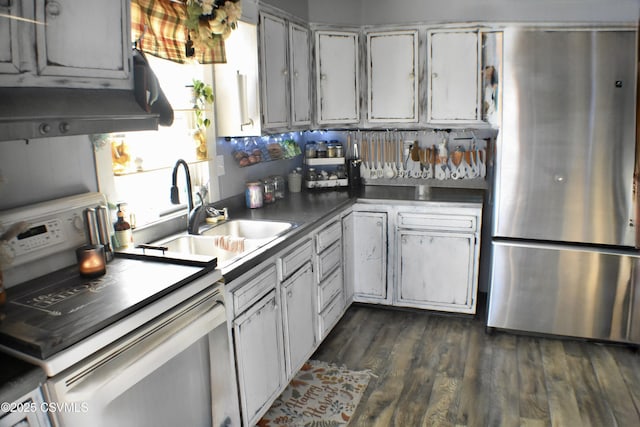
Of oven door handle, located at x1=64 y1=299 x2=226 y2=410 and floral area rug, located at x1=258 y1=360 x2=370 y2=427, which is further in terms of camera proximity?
floral area rug, located at x1=258 y1=360 x2=370 y2=427

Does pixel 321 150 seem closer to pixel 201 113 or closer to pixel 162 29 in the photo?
pixel 201 113

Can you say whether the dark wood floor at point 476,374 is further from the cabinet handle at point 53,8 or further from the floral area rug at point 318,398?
the cabinet handle at point 53,8

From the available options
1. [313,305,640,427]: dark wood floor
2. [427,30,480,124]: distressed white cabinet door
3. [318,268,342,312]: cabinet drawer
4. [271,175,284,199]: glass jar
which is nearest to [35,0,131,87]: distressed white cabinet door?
[318,268,342,312]: cabinet drawer

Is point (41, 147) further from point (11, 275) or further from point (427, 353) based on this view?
point (427, 353)

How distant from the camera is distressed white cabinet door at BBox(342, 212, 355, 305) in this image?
333 centimetres

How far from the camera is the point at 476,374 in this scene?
276 centimetres

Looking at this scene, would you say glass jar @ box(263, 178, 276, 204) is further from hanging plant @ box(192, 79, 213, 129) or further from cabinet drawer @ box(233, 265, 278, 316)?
cabinet drawer @ box(233, 265, 278, 316)

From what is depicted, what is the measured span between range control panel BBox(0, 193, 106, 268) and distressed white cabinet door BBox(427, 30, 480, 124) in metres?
2.44

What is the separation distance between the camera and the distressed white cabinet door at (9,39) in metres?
1.28

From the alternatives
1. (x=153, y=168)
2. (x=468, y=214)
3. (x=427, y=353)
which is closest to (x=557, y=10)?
(x=468, y=214)

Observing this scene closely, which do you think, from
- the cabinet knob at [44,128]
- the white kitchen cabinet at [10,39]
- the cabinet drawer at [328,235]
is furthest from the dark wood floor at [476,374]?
the white kitchen cabinet at [10,39]

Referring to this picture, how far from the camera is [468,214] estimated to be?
3270 mm

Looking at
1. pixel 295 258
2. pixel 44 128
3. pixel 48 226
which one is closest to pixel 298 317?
pixel 295 258

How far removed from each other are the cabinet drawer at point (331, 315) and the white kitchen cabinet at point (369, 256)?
1.11ft
